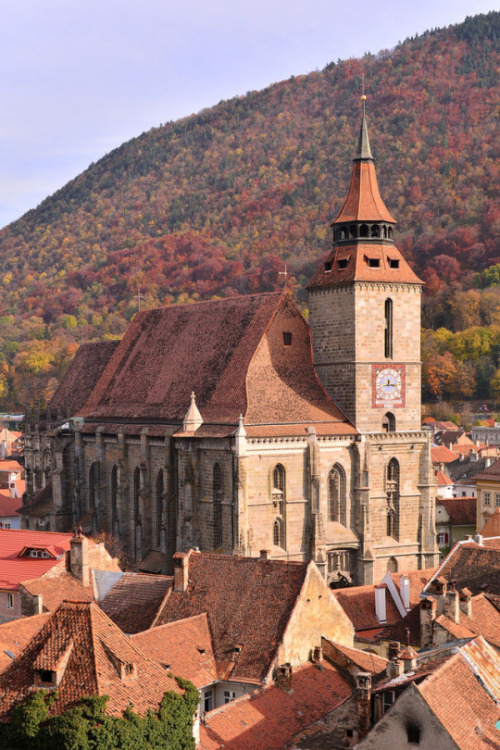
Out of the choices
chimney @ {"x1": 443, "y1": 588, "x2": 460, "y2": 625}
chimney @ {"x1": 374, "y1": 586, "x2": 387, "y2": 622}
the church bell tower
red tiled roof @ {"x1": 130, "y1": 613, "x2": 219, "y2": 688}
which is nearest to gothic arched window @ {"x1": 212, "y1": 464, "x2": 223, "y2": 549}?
the church bell tower

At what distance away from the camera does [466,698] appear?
31.1 meters

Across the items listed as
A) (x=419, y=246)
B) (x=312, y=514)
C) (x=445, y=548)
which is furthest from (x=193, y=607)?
(x=419, y=246)

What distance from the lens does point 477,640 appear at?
3553 centimetres

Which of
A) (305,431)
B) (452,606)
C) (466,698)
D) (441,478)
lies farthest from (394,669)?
(441,478)

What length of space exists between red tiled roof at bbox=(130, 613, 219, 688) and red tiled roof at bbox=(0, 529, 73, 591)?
9.76 m

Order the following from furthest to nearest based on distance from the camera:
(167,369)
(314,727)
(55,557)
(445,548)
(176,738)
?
(445,548) → (167,369) → (55,557) → (314,727) → (176,738)

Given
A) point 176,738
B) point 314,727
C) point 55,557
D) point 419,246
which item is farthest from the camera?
point 419,246

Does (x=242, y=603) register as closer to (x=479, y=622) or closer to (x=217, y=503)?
(x=479, y=622)

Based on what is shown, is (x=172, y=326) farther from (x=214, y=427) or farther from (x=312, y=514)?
(x=312, y=514)

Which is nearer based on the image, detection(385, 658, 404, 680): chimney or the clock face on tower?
detection(385, 658, 404, 680): chimney

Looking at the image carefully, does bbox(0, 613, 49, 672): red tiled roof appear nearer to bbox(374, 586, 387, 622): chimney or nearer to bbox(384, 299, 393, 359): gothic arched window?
bbox(374, 586, 387, 622): chimney

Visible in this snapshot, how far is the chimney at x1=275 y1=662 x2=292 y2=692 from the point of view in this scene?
37525 millimetres

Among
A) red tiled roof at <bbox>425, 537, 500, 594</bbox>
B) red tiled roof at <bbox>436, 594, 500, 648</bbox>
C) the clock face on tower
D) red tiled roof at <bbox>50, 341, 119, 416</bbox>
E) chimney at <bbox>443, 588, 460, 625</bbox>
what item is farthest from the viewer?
red tiled roof at <bbox>50, 341, 119, 416</bbox>

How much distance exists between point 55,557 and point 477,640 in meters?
21.3
